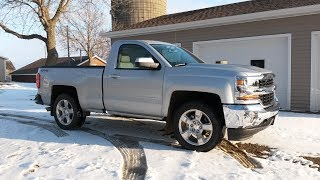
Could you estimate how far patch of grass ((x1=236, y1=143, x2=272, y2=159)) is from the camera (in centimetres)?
626

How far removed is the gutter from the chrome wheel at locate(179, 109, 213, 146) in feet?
22.4

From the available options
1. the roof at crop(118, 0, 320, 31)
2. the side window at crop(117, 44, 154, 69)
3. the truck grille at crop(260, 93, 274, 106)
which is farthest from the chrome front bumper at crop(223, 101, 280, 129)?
the roof at crop(118, 0, 320, 31)

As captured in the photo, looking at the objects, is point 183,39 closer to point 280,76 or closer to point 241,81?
point 280,76

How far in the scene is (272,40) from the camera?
1273 centimetres

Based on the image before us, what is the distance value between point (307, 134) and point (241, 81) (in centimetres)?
279

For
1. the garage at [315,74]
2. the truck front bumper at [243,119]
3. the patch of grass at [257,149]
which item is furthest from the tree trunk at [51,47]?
the truck front bumper at [243,119]

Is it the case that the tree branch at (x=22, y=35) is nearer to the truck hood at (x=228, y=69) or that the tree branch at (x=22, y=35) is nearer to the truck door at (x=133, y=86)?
the truck door at (x=133, y=86)

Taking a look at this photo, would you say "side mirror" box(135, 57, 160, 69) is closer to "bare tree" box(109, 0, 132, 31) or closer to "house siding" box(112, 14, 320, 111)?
"house siding" box(112, 14, 320, 111)

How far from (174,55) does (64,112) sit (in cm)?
282

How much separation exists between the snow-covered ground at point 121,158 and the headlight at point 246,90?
910mm

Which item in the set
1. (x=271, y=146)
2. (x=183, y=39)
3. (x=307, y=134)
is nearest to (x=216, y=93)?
(x=271, y=146)

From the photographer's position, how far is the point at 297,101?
12.2 m

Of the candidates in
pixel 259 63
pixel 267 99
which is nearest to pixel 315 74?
pixel 259 63

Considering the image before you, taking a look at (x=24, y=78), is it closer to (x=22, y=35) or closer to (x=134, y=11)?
(x=22, y=35)
